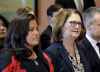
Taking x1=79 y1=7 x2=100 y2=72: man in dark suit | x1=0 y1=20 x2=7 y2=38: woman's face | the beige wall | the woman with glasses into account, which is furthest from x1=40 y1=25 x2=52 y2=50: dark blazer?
the beige wall

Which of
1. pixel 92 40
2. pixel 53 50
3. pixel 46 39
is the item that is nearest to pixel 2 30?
pixel 46 39

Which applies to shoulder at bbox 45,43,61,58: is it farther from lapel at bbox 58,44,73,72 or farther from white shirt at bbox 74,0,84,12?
white shirt at bbox 74,0,84,12

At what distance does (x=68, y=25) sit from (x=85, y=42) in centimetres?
35

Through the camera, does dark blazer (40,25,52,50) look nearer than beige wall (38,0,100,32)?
Yes

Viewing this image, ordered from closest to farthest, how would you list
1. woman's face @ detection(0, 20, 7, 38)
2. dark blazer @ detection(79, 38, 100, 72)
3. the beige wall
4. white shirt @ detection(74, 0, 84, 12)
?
dark blazer @ detection(79, 38, 100, 72) → woman's face @ detection(0, 20, 7, 38) → white shirt @ detection(74, 0, 84, 12) → the beige wall

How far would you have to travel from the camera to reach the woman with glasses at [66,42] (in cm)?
225

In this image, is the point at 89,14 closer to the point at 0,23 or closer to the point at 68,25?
the point at 68,25

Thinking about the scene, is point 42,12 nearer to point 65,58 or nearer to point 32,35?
point 65,58

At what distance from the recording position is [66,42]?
91.0 inches

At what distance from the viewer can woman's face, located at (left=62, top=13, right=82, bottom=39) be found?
2256 mm

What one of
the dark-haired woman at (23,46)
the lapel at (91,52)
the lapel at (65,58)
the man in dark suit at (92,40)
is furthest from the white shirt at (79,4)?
the dark-haired woman at (23,46)

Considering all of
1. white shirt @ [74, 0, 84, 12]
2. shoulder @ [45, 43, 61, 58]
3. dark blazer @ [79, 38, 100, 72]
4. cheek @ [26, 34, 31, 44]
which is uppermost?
white shirt @ [74, 0, 84, 12]

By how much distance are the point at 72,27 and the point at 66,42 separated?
0.43ft

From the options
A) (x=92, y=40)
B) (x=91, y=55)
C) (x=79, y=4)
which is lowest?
(x=91, y=55)
